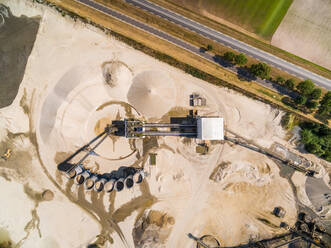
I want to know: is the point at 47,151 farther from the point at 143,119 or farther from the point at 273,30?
the point at 273,30

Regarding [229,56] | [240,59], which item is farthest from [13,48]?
[240,59]

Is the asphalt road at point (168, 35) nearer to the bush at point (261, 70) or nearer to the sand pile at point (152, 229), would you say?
the bush at point (261, 70)

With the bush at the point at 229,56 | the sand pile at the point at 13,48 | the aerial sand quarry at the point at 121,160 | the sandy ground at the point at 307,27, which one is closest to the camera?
the bush at the point at 229,56

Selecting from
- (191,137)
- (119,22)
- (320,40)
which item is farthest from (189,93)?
(320,40)

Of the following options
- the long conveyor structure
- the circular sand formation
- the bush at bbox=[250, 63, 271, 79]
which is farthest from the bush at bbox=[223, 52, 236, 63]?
the long conveyor structure

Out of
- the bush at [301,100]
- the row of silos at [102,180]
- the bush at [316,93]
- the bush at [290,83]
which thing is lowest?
the row of silos at [102,180]

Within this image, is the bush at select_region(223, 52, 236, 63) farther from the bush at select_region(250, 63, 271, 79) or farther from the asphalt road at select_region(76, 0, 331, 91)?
the bush at select_region(250, 63, 271, 79)

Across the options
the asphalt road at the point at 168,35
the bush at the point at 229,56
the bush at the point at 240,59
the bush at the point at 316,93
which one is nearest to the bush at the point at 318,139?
the bush at the point at 316,93
